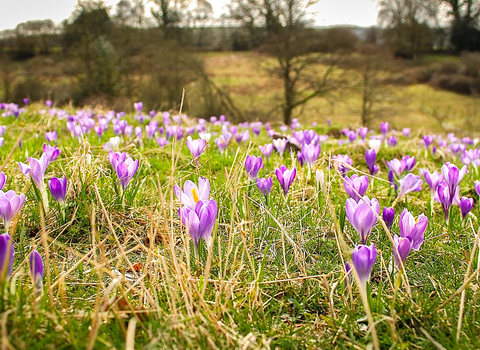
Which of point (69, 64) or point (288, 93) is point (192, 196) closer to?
point (288, 93)

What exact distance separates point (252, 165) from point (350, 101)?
28.5 m

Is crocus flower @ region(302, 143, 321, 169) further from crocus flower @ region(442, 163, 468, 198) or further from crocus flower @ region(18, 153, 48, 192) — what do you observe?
crocus flower @ region(18, 153, 48, 192)

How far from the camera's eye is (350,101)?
2866 cm

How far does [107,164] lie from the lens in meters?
2.67

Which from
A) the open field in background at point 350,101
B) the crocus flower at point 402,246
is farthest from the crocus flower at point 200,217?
the open field in background at point 350,101

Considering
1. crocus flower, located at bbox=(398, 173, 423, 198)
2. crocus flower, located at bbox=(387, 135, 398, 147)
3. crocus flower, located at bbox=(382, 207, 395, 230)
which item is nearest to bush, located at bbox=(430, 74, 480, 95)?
crocus flower, located at bbox=(387, 135, 398, 147)

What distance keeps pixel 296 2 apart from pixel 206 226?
16.2 m

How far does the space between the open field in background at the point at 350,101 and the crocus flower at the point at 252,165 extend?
16.4ft

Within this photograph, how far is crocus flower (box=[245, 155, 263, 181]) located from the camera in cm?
198

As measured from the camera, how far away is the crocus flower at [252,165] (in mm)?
1976

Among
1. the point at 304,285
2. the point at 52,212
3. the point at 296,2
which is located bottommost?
the point at 304,285

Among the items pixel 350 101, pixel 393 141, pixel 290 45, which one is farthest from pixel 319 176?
pixel 350 101

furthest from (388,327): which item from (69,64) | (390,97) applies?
(69,64)

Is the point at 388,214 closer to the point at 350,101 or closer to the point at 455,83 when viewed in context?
the point at 350,101
